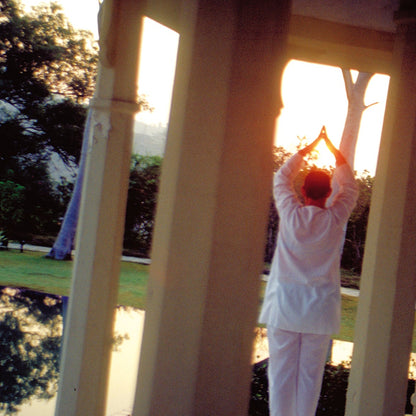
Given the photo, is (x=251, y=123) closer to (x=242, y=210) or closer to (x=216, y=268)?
(x=242, y=210)

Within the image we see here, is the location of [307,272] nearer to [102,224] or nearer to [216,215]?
[216,215]

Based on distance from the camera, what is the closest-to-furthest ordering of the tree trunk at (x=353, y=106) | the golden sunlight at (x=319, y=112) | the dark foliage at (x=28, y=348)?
the dark foliage at (x=28, y=348), the tree trunk at (x=353, y=106), the golden sunlight at (x=319, y=112)

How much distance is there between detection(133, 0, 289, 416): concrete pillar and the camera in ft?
8.39

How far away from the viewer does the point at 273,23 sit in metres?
2.59

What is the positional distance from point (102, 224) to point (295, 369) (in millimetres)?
1395

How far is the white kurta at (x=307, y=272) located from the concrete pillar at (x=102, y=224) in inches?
39.1

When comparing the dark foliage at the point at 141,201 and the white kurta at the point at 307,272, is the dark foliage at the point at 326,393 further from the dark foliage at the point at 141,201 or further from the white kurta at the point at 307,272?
the dark foliage at the point at 141,201

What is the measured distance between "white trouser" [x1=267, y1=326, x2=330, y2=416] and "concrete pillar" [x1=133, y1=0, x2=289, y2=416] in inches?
30.7

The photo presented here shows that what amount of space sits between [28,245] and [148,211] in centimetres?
464

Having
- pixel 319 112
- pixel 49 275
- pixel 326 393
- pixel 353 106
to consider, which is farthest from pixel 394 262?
pixel 49 275

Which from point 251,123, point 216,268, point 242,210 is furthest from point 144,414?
point 251,123

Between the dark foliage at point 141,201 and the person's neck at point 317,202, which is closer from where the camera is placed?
the person's neck at point 317,202

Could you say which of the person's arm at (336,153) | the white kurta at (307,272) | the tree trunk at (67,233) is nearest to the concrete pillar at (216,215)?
the white kurta at (307,272)

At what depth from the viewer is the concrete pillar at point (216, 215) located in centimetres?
256
